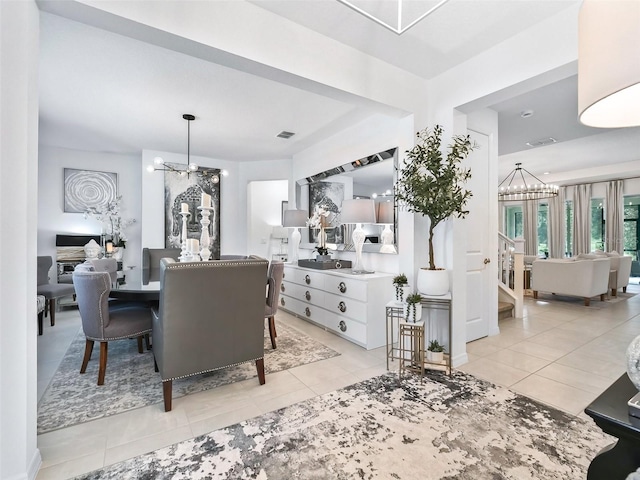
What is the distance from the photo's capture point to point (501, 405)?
2.15 m

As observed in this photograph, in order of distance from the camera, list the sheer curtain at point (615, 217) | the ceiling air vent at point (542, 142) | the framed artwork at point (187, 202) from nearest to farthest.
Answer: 1. the ceiling air vent at point (542, 142)
2. the framed artwork at point (187, 202)
3. the sheer curtain at point (615, 217)

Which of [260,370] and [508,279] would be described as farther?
[508,279]

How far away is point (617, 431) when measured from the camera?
39.8 inches

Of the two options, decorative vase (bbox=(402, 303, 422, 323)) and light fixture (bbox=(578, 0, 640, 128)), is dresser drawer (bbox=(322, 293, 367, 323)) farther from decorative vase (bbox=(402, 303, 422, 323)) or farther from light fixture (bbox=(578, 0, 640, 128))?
light fixture (bbox=(578, 0, 640, 128))

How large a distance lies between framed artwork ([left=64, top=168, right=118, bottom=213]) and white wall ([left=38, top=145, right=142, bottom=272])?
74 mm

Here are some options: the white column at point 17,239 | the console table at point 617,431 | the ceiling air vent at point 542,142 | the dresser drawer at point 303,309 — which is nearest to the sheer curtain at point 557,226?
the ceiling air vent at point 542,142

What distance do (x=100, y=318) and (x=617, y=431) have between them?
3013 millimetres

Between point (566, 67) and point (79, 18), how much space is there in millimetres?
3023

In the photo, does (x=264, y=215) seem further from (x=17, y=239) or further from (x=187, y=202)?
(x=17, y=239)

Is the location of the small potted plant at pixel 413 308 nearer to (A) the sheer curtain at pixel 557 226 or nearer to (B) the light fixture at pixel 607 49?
(B) the light fixture at pixel 607 49

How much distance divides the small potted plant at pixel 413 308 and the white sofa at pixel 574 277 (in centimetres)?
441

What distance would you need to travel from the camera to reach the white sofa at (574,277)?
525 centimetres

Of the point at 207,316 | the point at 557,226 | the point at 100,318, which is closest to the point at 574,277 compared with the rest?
the point at 557,226

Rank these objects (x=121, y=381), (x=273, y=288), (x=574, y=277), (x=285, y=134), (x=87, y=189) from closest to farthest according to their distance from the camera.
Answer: (x=121, y=381) < (x=273, y=288) < (x=285, y=134) < (x=574, y=277) < (x=87, y=189)
